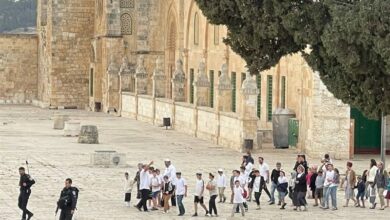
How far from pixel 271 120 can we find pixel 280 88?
132 cm

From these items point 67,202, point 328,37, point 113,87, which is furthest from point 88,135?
point 328,37

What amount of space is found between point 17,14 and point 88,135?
9838 cm

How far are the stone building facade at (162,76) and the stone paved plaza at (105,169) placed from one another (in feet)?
2.86

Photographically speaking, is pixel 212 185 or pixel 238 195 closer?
pixel 238 195

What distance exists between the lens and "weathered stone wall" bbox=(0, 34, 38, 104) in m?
64.8

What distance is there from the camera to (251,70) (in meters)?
24.3

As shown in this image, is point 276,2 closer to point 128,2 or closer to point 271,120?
point 271,120

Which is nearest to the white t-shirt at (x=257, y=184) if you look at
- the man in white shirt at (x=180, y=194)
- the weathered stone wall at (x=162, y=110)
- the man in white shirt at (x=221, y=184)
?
the man in white shirt at (x=221, y=184)

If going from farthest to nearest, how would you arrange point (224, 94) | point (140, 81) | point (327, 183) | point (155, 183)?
1. point (140, 81)
2. point (224, 94)
3. point (327, 183)
4. point (155, 183)

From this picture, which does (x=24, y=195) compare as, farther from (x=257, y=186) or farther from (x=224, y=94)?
(x=224, y=94)

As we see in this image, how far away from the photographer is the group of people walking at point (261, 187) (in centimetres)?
2453

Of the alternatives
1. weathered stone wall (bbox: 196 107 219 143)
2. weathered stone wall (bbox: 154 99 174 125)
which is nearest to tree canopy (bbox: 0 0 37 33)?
weathered stone wall (bbox: 154 99 174 125)

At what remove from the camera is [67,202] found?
21.5m

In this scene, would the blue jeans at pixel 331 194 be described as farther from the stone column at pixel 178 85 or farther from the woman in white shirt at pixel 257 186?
the stone column at pixel 178 85
